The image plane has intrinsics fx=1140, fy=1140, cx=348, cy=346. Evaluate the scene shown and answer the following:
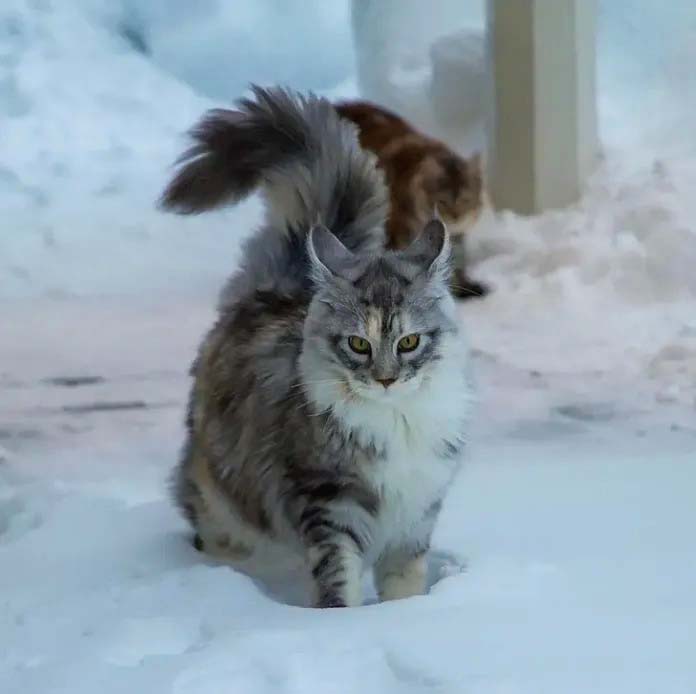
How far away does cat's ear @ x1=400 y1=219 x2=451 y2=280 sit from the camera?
1776 mm

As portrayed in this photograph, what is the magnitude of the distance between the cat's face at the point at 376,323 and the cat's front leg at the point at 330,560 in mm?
190

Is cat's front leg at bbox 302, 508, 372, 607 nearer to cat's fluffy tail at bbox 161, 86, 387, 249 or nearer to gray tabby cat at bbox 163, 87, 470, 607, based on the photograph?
gray tabby cat at bbox 163, 87, 470, 607

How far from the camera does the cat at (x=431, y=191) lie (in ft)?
13.0

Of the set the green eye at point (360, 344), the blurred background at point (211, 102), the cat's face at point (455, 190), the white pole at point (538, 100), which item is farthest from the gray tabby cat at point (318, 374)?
the white pole at point (538, 100)

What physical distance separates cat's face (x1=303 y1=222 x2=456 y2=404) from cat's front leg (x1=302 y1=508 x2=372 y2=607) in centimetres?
19

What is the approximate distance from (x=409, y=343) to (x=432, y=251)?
182 mm

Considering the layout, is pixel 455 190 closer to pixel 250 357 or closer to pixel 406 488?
pixel 250 357

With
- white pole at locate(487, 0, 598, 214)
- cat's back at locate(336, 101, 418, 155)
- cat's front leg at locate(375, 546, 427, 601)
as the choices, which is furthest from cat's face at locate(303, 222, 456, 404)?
white pole at locate(487, 0, 598, 214)

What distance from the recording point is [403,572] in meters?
1.85

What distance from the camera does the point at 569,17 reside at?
4102 mm

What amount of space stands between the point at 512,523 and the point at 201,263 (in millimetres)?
3042

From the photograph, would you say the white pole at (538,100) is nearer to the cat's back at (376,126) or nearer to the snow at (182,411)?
the snow at (182,411)

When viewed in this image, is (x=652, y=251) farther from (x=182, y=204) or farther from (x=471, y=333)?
(x=182, y=204)

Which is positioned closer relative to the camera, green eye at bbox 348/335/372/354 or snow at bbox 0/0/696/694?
snow at bbox 0/0/696/694
